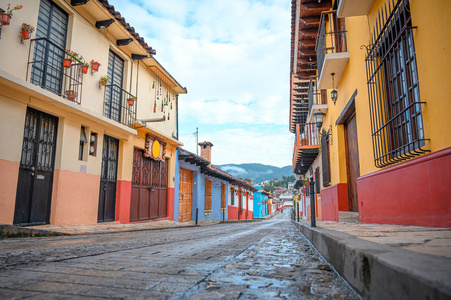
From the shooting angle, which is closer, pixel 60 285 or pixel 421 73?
pixel 60 285

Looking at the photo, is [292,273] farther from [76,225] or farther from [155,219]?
[155,219]

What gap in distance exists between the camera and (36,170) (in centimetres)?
807

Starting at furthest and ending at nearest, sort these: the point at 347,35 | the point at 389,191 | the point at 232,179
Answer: the point at 232,179, the point at 347,35, the point at 389,191

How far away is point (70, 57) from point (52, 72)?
0.81m

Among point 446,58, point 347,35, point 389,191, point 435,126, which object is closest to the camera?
point 446,58

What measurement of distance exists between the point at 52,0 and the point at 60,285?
31.2 feet

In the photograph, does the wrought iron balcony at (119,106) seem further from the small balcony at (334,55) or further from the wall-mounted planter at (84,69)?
the small balcony at (334,55)

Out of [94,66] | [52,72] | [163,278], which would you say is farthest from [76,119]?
[163,278]

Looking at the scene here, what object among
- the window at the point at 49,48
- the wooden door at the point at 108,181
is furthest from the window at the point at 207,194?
the window at the point at 49,48

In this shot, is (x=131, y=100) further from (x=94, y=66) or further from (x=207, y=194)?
(x=207, y=194)

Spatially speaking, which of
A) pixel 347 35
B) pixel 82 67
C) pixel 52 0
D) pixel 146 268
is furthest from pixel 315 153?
pixel 146 268

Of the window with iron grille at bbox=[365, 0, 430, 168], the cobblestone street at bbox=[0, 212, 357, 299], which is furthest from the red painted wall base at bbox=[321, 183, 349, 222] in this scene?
the cobblestone street at bbox=[0, 212, 357, 299]

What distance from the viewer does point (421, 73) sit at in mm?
3768

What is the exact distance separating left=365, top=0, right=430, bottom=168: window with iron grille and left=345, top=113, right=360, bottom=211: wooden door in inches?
94.5
